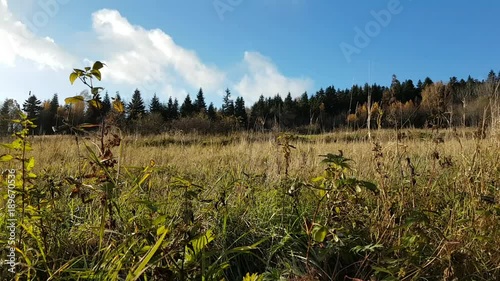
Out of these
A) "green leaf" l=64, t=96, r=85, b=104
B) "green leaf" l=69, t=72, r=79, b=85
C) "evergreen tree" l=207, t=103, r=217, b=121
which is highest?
"evergreen tree" l=207, t=103, r=217, b=121

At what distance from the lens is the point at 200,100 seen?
5712cm

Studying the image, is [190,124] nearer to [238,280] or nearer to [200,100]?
[238,280]

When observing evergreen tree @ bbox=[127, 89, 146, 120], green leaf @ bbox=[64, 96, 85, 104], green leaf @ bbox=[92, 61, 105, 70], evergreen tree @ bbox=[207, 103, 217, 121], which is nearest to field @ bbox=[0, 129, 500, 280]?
green leaf @ bbox=[64, 96, 85, 104]

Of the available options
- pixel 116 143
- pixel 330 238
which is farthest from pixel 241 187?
pixel 116 143

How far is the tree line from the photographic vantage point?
237 centimetres

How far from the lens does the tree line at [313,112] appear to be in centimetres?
237

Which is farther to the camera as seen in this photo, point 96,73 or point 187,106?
point 187,106

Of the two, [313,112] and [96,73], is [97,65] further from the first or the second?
[313,112]

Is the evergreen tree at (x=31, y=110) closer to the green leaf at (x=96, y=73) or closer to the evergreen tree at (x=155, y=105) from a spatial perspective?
the green leaf at (x=96, y=73)

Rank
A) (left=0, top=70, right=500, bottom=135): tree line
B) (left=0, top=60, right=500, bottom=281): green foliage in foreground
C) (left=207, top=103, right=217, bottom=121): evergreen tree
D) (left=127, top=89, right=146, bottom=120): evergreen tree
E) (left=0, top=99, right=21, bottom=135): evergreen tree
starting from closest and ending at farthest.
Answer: (left=0, top=60, right=500, bottom=281): green foliage in foreground < (left=0, top=99, right=21, bottom=135): evergreen tree < (left=0, top=70, right=500, bottom=135): tree line < (left=127, top=89, right=146, bottom=120): evergreen tree < (left=207, top=103, right=217, bottom=121): evergreen tree

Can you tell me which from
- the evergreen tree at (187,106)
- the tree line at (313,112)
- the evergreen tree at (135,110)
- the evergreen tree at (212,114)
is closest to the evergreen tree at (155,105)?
the tree line at (313,112)

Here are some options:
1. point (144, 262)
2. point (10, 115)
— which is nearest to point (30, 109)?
point (144, 262)

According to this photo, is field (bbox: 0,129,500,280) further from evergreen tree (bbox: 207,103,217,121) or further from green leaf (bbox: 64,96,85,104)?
evergreen tree (bbox: 207,103,217,121)

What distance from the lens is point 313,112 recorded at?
6094mm
